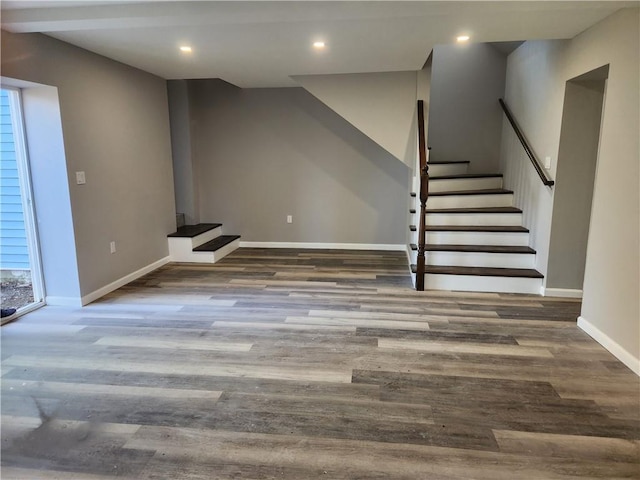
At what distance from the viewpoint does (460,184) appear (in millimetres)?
4703

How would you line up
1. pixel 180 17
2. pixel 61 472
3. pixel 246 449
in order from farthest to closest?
pixel 180 17
pixel 246 449
pixel 61 472

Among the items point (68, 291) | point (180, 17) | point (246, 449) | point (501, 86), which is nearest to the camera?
point (246, 449)

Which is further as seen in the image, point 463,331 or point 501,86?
point 501,86

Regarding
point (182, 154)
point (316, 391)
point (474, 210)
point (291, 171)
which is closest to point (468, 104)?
point (474, 210)

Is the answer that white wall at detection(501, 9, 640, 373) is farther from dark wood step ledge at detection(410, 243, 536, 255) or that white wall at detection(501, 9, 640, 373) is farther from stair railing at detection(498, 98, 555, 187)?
dark wood step ledge at detection(410, 243, 536, 255)

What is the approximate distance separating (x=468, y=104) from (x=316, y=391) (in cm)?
449

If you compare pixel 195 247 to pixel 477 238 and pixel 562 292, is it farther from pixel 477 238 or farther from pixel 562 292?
pixel 562 292

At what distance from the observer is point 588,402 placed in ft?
6.66

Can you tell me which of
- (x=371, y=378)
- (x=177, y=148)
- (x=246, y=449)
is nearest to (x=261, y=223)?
(x=177, y=148)

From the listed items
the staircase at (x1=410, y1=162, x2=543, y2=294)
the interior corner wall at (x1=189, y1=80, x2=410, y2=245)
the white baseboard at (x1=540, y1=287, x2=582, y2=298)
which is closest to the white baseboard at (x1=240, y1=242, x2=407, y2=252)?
the interior corner wall at (x1=189, y1=80, x2=410, y2=245)

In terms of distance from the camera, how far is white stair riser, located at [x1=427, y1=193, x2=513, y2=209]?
14.4 ft

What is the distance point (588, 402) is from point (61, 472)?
2511mm

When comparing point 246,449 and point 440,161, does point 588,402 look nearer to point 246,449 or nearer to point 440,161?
point 246,449

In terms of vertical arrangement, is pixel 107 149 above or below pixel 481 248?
above
